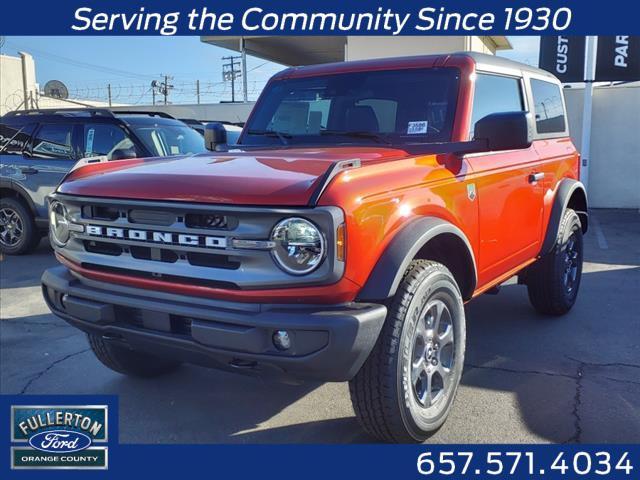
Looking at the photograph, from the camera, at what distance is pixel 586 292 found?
19.6ft

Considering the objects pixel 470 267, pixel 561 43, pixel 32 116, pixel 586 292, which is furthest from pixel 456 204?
pixel 561 43

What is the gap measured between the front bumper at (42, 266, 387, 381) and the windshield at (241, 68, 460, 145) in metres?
1.49

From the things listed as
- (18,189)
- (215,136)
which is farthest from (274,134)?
(18,189)

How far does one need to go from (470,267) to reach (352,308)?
1114 millimetres

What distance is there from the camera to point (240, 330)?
246cm

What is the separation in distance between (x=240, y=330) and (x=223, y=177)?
0.70 metres

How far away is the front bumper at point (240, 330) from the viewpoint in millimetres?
2402

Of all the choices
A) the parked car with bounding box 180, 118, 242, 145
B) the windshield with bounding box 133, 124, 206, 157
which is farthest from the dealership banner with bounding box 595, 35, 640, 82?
the windshield with bounding box 133, 124, 206, 157

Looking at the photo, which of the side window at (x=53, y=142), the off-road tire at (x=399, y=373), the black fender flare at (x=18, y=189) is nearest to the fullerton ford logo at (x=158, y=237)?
the off-road tire at (x=399, y=373)

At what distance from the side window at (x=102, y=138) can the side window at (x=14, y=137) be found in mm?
928

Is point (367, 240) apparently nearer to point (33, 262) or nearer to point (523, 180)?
point (523, 180)

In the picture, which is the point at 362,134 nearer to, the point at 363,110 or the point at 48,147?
the point at 363,110

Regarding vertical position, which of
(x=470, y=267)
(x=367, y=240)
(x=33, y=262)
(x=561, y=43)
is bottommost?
(x=33, y=262)

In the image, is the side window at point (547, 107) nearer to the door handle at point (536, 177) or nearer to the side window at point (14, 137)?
the door handle at point (536, 177)
